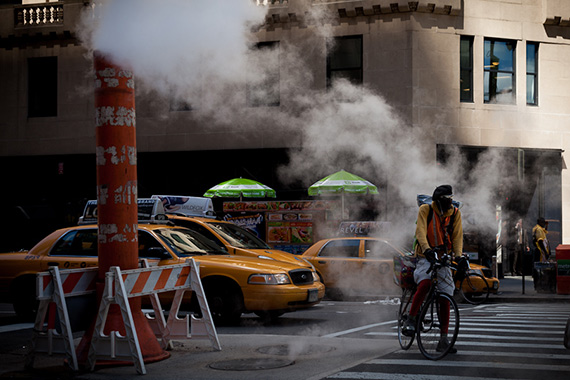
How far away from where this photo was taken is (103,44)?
777cm

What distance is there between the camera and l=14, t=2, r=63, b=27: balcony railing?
24.2 metres

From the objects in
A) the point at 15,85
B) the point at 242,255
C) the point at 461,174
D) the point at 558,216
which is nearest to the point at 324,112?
the point at 461,174

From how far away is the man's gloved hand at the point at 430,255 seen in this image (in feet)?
25.2

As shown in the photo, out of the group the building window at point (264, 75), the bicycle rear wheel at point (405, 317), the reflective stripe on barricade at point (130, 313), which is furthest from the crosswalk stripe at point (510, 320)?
the building window at point (264, 75)

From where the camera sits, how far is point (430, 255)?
771 centimetres

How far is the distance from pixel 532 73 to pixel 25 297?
1579 centimetres

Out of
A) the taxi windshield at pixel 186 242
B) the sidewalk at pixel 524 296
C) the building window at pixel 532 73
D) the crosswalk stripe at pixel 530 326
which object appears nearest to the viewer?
the crosswalk stripe at pixel 530 326

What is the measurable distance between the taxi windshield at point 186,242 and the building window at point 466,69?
11.3 m

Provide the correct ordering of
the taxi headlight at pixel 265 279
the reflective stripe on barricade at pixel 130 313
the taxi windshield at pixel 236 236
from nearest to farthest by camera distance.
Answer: the reflective stripe on barricade at pixel 130 313 → the taxi headlight at pixel 265 279 → the taxi windshield at pixel 236 236

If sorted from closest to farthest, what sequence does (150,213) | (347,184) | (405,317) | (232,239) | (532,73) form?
1. (405,317)
2. (150,213)
3. (232,239)
4. (347,184)
5. (532,73)

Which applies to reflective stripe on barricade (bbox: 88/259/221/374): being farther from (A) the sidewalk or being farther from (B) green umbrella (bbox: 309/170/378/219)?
(A) the sidewalk

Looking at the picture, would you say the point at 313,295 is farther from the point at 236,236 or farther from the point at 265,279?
the point at 236,236

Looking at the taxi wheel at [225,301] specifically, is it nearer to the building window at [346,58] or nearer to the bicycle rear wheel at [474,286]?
the bicycle rear wheel at [474,286]

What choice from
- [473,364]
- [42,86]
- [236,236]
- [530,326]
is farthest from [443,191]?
[42,86]
